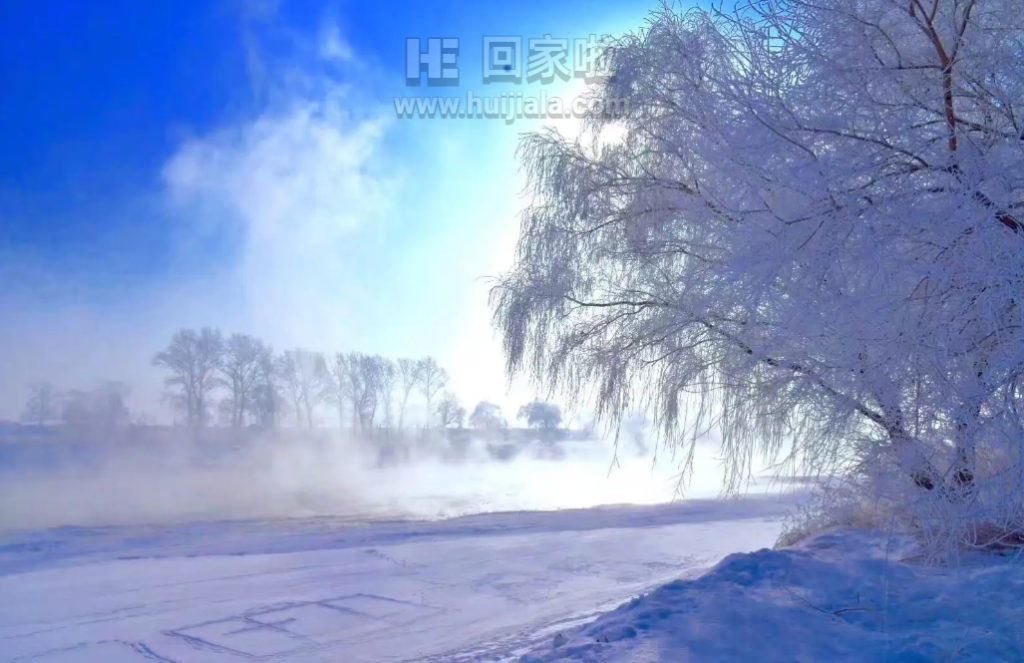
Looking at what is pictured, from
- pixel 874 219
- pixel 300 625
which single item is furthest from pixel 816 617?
pixel 300 625

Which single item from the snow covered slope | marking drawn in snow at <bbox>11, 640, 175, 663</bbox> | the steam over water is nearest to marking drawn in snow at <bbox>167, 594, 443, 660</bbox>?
the snow covered slope

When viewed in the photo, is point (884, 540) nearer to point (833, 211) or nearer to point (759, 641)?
point (759, 641)

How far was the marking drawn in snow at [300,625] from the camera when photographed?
22.1 ft

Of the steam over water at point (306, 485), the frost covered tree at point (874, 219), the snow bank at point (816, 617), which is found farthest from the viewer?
the steam over water at point (306, 485)

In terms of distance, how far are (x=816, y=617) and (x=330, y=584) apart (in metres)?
5.73

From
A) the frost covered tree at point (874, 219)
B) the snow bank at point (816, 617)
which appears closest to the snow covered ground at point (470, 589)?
the snow bank at point (816, 617)

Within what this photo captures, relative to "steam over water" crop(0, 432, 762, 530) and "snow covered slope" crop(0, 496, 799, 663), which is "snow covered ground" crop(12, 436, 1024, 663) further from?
"steam over water" crop(0, 432, 762, 530)

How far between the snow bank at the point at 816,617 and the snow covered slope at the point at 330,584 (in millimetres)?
1109

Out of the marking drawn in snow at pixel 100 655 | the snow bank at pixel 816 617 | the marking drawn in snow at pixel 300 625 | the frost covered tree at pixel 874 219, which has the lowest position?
the marking drawn in snow at pixel 300 625

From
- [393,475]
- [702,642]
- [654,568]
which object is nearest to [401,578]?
[654,568]

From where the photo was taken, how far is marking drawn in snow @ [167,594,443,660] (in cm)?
673

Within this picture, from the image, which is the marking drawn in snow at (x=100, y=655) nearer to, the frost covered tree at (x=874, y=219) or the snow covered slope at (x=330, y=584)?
the snow covered slope at (x=330, y=584)

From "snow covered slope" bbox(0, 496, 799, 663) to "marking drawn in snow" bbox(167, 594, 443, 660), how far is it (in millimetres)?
20

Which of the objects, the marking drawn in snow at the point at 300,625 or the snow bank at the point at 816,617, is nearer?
the snow bank at the point at 816,617
